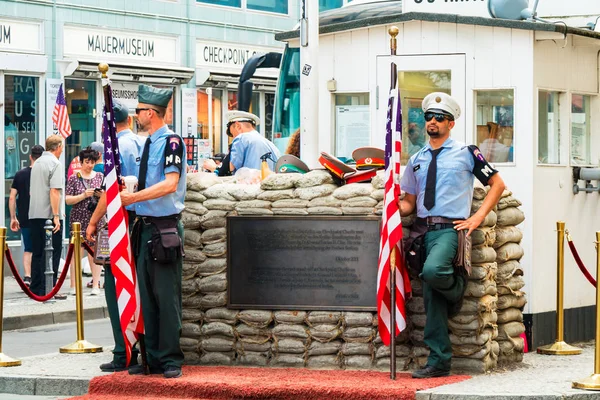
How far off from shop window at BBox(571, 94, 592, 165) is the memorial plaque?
3.10 m

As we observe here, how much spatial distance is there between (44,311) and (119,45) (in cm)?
1070

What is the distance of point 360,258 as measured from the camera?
10547 mm

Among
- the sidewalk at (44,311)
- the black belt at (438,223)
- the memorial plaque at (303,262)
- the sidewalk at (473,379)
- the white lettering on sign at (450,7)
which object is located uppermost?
the white lettering on sign at (450,7)

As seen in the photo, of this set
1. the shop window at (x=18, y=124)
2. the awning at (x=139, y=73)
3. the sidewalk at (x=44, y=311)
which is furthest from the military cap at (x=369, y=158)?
the awning at (x=139, y=73)

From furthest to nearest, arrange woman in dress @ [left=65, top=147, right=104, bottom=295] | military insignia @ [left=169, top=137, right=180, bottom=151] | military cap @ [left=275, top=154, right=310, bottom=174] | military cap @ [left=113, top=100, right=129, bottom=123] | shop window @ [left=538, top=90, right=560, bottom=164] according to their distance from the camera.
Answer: woman in dress @ [left=65, top=147, right=104, bottom=295]
shop window @ [left=538, top=90, right=560, bottom=164]
military cap @ [left=275, top=154, right=310, bottom=174]
military cap @ [left=113, top=100, right=129, bottom=123]
military insignia @ [left=169, top=137, right=180, bottom=151]

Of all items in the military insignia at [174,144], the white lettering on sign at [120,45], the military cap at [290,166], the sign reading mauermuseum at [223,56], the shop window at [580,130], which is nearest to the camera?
the military insignia at [174,144]

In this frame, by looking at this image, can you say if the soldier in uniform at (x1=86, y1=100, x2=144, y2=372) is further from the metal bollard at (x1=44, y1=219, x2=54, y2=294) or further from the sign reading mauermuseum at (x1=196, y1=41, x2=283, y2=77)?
the sign reading mauermuseum at (x1=196, y1=41, x2=283, y2=77)

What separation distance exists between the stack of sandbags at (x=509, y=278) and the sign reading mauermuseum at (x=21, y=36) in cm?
1460

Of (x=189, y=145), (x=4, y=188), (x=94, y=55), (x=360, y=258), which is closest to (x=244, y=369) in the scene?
(x=360, y=258)

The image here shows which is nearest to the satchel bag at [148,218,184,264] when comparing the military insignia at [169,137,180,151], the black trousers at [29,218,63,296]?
the military insignia at [169,137,180,151]

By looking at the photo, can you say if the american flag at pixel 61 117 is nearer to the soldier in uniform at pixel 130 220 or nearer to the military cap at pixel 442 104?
the soldier in uniform at pixel 130 220

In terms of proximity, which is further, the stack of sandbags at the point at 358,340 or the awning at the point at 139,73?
the awning at the point at 139,73

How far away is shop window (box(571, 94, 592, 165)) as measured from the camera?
42.1 feet

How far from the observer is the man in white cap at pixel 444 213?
1000 centimetres
